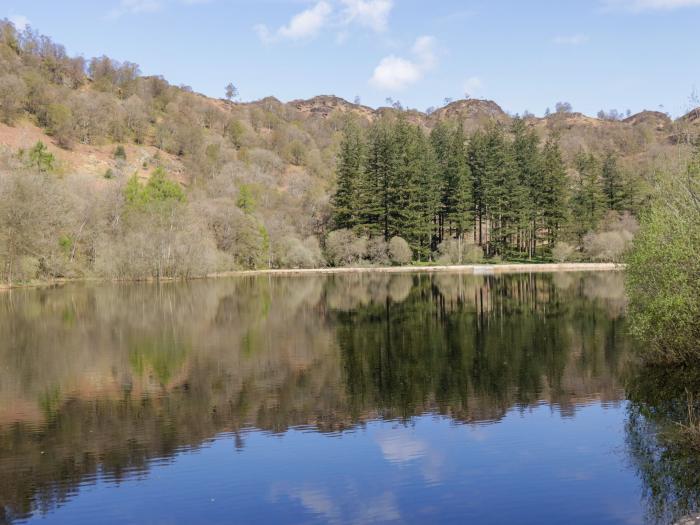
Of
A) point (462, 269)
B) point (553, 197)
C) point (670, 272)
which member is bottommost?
point (462, 269)

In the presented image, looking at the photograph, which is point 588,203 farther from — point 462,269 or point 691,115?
point 691,115

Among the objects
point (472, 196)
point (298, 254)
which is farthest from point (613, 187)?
point (298, 254)

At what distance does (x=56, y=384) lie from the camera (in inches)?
874

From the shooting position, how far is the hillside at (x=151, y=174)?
65356mm

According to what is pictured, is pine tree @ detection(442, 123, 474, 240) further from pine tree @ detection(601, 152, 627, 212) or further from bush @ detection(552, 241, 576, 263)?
pine tree @ detection(601, 152, 627, 212)

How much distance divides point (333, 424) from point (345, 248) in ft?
234

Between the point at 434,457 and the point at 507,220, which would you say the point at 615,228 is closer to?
the point at 507,220

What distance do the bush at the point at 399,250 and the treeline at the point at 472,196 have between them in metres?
3.35

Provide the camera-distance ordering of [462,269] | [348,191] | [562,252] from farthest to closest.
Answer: [348,191], [562,252], [462,269]

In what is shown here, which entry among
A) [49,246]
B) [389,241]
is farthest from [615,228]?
[49,246]

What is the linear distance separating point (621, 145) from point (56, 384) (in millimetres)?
196506

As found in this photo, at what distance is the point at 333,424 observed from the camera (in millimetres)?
17359

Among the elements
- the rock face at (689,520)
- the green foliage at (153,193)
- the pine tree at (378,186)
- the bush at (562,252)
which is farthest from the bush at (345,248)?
the rock face at (689,520)

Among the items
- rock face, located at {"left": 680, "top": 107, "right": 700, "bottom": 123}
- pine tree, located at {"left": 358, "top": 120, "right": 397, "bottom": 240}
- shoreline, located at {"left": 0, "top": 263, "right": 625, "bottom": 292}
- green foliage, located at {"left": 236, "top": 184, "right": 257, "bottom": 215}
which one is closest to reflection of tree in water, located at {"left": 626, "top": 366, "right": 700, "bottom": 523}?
rock face, located at {"left": 680, "top": 107, "right": 700, "bottom": 123}
